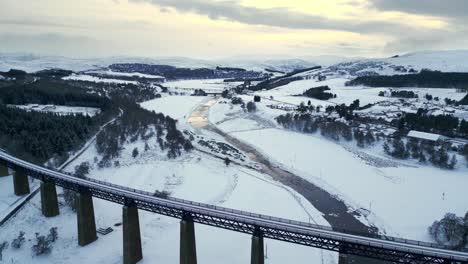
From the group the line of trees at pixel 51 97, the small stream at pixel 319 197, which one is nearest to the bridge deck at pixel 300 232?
the small stream at pixel 319 197

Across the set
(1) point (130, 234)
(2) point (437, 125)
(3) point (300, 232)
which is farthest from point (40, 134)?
(2) point (437, 125)

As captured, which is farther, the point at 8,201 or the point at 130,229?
the point at 8,201

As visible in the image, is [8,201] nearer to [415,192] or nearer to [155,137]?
[155,137]

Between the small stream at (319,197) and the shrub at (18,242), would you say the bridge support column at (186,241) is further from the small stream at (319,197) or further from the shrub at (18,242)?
the shrub at (18,242)

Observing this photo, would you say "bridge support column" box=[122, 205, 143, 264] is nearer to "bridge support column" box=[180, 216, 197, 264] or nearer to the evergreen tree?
"bridge support column" box=[180, 216, 197, 264]

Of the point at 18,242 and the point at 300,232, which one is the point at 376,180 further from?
the point at 18,242

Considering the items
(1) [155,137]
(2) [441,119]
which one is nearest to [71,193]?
(1) [155,137]

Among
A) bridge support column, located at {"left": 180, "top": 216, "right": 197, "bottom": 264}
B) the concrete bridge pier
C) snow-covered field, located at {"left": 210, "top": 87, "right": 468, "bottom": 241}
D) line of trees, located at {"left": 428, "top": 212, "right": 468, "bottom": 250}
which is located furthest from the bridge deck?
snow-covered field, located at {"left": 210, "top": 87, "right": 468, "bottom": 241}
